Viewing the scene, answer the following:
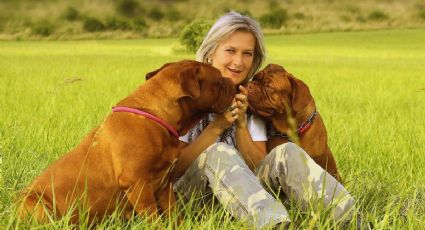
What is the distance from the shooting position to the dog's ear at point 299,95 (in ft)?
13.7

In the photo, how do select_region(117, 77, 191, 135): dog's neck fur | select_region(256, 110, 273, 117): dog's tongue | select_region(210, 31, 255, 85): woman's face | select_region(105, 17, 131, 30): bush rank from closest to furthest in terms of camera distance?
select_region(117, 77, 191, 135): dog's neck fur < select_region(256, 110, 273, 117): dog's tongue < select_region(210, 31, 255, 85): woman's face < select_region(105, 17, 131, 30): bush

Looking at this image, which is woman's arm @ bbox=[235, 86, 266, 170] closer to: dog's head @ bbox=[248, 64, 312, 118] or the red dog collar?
dog's head @ bbox=[248, 64, 312, 118]

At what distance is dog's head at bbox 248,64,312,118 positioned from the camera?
165 inches

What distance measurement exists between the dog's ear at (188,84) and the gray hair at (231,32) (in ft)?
4.11

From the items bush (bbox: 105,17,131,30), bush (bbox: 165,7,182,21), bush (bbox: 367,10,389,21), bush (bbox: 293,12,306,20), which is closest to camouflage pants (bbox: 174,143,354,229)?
bush (bbox: 165,7,182,21)

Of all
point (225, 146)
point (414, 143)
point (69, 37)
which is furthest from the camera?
point (69, 37)

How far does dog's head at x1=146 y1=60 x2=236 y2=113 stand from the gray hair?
0.97m

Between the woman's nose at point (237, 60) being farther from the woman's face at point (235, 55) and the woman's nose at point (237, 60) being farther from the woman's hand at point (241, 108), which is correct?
the woman's hand at point (241, 108)

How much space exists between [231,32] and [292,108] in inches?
30.2

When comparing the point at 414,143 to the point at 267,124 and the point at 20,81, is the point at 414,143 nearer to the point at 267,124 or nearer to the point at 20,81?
the point at 267,124

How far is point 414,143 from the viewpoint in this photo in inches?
211

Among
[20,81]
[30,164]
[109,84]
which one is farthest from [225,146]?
[20,81]

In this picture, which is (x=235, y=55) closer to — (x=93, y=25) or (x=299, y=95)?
(x=299, y=95)

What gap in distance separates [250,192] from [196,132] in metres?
1.13
